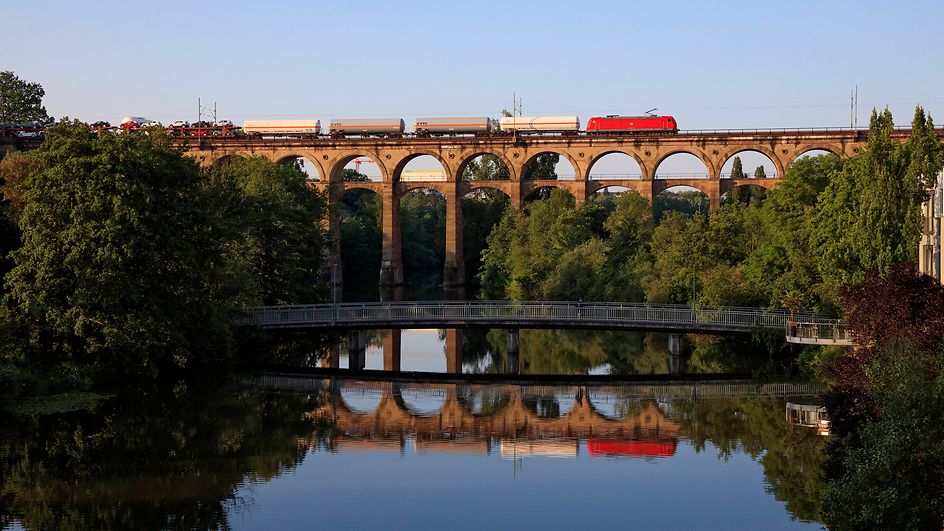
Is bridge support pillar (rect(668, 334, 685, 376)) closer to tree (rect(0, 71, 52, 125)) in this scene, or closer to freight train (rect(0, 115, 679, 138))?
freight train (rect(0, 115, 679, 138))

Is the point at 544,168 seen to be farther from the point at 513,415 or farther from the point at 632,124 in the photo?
the point at 513,415

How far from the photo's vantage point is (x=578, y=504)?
85.7 ft

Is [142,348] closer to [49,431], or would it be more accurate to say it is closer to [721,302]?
[49,431]

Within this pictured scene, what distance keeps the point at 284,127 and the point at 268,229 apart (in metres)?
42.9

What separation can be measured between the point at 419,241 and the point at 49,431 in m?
85.7

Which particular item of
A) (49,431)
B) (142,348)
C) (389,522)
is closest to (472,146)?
(142,348)

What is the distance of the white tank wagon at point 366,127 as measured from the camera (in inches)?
3629

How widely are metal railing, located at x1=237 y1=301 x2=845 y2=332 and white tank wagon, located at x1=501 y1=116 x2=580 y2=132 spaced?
137 ft

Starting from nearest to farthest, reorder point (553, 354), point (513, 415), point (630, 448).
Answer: point (630, 448), point (513, 415), point (553, 354)

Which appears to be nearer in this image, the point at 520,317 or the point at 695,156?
the point at 520,317

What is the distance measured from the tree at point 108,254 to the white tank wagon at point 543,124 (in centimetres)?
5061

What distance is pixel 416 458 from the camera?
3077 centimetres

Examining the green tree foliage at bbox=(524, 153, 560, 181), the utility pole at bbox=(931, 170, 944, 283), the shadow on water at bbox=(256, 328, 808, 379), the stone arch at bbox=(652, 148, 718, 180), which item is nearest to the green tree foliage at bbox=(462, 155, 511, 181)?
the green tree foliage at bbox=(524, 153, 560, 181)

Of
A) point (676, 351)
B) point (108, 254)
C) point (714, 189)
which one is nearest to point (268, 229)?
point (108, 254)
